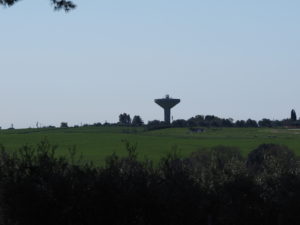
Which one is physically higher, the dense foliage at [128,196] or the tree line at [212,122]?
the tree line at [212,122]

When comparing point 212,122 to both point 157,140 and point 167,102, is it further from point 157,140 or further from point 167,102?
point 157,140

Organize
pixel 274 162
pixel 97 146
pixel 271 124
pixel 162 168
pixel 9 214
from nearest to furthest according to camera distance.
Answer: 1. pixel 9 214
2. pixel 162 168
3. pixel 274 162
4. pixel 97 146
5. pixel 271 124

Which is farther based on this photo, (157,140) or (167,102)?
(167,102)

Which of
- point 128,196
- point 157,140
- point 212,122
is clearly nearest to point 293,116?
point 212,122

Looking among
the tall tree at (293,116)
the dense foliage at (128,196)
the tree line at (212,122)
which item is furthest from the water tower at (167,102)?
the dense foliage at (128,196)

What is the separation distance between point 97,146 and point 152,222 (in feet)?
198

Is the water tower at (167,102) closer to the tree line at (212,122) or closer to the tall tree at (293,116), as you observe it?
the tree line at (212,122)

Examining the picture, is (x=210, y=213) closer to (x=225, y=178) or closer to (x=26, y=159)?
(x=225, y=178)

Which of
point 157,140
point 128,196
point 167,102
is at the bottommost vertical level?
point 128,196

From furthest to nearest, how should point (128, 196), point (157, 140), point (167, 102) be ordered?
point (167, 102) < point (157, 140) < point (128, 196)

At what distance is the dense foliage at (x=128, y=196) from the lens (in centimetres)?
1384

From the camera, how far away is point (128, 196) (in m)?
14.0

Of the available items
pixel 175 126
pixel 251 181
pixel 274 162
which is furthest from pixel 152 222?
pixel 175 126

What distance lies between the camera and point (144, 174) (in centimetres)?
1453
